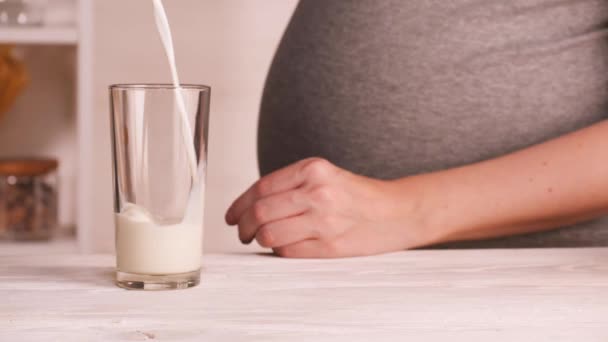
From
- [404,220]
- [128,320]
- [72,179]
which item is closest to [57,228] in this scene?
[72,179]

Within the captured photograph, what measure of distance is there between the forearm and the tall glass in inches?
11.7

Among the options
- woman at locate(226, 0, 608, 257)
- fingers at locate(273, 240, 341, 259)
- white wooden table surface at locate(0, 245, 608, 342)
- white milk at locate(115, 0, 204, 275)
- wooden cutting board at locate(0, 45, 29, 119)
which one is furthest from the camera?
wooden cutting board at locate(0, 45, 29, 119)

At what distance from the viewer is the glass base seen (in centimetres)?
63

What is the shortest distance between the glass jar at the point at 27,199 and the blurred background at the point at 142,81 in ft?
0.45

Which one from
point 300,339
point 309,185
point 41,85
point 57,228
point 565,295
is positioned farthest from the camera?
point 41,85

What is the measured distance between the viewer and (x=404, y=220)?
0.84 meters

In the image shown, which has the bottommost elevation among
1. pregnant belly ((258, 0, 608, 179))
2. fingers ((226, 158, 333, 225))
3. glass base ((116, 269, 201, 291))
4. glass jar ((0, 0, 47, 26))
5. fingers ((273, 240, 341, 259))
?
fingers ((273, 240, 341, 259))

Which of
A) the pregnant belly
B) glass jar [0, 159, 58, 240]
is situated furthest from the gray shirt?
glass jar [0, 159, 58, 240]

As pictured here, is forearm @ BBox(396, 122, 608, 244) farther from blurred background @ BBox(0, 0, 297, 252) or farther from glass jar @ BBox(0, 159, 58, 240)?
blurred background @ BBox(0, 0, 297, 252)

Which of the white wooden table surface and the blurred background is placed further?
the blurred background

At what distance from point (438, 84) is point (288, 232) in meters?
0.41

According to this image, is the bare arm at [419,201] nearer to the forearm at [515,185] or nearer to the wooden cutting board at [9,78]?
the forearm at [515,185]

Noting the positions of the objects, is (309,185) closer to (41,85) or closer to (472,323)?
(472,323)

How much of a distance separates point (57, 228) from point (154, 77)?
52 cm
